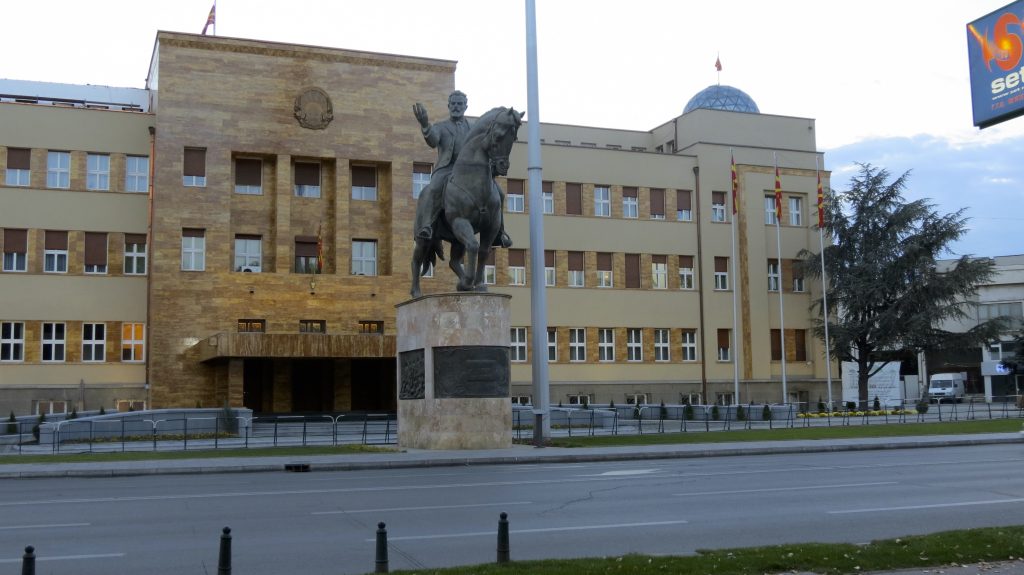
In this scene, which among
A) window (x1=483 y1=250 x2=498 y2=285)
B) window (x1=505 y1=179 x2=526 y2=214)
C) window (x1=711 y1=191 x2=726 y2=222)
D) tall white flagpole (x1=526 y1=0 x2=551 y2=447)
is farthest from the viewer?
window (x1=711 y1=191 x2=726 y2=222)

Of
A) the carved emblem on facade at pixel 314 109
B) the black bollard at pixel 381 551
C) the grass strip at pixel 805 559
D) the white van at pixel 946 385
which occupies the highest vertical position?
the carved emblem on facade at pixel 314 109

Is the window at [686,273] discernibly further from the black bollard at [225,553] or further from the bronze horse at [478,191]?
the black bollard at [225,553]

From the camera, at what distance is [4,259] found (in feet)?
159

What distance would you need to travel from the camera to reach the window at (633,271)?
59.4 m

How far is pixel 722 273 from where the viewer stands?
61.8m

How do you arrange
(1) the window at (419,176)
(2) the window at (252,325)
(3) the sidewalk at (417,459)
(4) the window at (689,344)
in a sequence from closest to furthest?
(3) the sidewalk at (417,459), (2) the window at (252,325), (1) the window at (419,176), (4) the window at (689,344)

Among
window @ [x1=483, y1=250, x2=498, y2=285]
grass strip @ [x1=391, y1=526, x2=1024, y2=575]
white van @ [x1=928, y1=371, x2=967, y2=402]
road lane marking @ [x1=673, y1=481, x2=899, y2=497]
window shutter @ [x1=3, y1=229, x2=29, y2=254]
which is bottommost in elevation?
road lane marking @ [x1=673, y1=481, x2=899, y2=497]

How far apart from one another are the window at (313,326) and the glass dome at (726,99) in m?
35.2

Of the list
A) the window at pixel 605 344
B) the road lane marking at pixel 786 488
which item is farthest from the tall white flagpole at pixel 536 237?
the window at pixel 605 344

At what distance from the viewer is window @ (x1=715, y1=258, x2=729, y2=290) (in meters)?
61.5

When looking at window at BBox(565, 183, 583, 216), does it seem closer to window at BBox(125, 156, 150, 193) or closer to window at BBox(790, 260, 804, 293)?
window at BBox(790, 260, 804, 293)

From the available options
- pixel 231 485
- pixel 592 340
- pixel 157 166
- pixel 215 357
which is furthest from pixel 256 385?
pixel 231 485

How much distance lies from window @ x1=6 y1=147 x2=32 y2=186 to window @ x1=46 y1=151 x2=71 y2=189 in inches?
33.3

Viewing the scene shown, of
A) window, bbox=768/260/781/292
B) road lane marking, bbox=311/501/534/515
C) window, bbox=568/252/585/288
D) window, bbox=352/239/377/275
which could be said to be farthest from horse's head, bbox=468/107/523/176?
window, bbox=768/260/781/292
